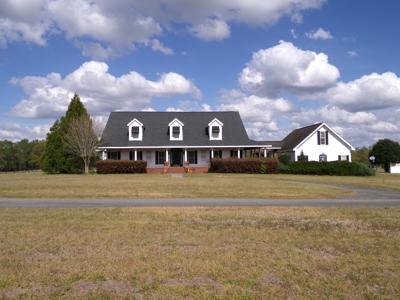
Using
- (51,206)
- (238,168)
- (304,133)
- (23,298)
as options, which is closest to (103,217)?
(51,206)

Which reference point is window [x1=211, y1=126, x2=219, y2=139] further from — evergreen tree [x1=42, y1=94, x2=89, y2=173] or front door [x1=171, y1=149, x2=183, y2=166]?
evergreen tree [x1=42, y1=94, x2=89, y2=173]

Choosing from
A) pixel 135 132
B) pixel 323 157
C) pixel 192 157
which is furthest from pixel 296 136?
pixel 135 132

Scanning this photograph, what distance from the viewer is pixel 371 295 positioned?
5223 mm

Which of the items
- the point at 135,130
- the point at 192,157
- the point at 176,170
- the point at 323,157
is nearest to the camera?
the point at 176,170

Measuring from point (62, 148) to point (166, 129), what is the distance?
37.2 feet

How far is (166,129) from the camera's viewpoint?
46062 mm

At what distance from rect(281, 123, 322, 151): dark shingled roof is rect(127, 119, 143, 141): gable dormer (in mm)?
18857

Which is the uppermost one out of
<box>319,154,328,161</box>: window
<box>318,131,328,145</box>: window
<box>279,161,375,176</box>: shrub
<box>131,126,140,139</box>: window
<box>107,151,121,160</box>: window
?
<box>131,126,140,139</box>: window

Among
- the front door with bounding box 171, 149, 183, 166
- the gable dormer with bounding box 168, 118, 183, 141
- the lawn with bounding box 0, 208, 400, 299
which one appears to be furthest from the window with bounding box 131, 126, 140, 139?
the lawn with bounding box 0, 208, 400, 299

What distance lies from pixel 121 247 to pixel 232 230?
280cm

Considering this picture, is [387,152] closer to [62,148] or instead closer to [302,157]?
[302,157]

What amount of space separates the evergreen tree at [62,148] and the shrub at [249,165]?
15176 millimetres

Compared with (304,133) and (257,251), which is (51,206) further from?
(304,133)

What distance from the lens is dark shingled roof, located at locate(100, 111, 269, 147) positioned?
43875 mm
